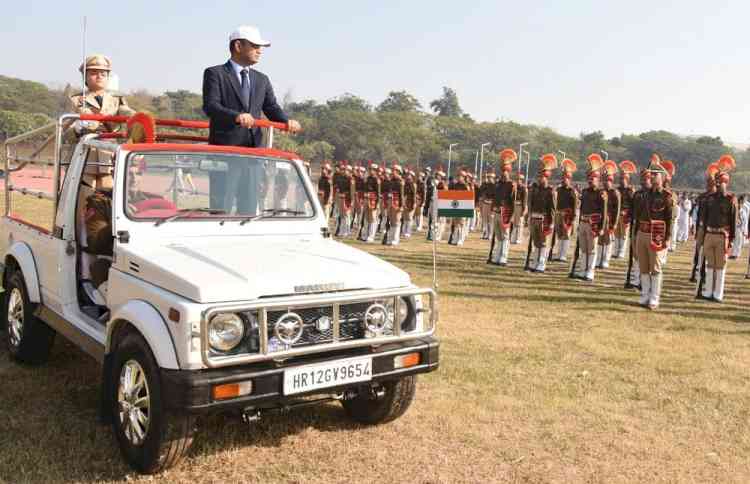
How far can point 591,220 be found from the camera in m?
13.5

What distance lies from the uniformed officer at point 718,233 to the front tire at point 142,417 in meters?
10.4

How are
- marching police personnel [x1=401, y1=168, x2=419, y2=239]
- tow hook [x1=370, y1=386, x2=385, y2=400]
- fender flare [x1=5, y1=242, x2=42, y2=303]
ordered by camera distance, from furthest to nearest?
marching police personnel [x1=401, y1=168, x2=419, y2=239], fender flare [x1=5, y1=242, x2=42, y2=303], tow hook [x1=370, y1=386, x2=385, y2=400]

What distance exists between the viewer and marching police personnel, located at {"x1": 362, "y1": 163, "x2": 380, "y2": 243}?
1977 cm

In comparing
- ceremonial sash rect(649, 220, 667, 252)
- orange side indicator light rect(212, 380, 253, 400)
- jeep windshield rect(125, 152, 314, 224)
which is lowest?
orange side indicator light rect(212, 380, 253, 400)

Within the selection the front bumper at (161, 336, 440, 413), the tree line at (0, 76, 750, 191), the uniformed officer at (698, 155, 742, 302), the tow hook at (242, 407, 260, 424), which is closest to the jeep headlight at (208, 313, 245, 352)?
the front bumper at (161, 336, 440, 413)

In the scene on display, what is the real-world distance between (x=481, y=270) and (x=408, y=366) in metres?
10.2

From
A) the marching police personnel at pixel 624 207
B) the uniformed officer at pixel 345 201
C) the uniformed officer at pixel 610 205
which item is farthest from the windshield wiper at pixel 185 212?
the uniformed officer at pixel 345 201

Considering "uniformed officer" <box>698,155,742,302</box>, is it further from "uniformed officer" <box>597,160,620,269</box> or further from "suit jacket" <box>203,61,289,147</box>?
"suit jacket" <box>203,61,289,147</box>

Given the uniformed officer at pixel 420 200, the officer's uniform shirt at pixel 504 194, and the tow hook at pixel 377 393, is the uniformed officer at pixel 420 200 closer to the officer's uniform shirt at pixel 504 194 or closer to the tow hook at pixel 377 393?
the officer's uniform shirt at pixel 504 194

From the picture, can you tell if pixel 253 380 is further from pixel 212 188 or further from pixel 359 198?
pixel 359 198

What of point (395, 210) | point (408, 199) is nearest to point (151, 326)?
point (395, 210)

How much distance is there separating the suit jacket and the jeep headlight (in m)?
2.03

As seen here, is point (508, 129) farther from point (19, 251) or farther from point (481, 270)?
point (19, 251)

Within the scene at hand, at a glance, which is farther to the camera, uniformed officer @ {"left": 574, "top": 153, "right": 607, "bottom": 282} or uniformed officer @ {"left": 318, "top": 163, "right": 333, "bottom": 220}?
uniformed officer @ {"left": 318, "top": 163, "right": 333, "bottom": 220}
